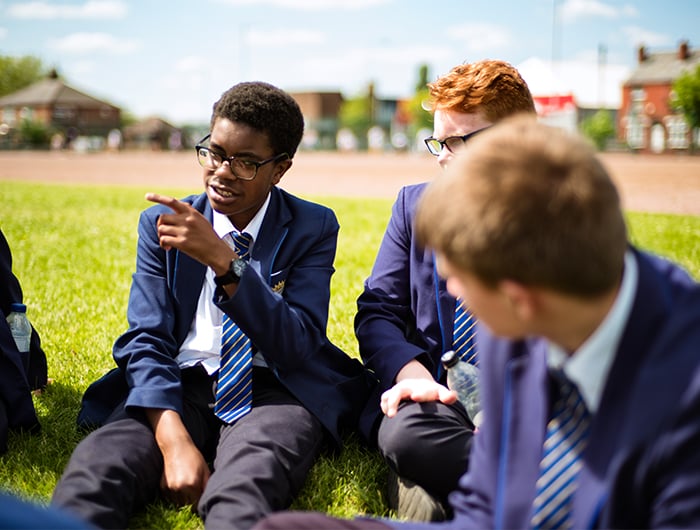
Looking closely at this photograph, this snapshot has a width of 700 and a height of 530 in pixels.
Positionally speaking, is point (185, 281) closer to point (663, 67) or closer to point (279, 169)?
point (279, 169)

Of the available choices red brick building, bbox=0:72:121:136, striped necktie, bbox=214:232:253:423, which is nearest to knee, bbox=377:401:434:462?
striped necktie, bbox=214:232:253:423

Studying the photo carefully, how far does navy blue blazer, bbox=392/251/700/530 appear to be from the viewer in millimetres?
1421

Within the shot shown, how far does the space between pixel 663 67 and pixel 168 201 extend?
7934 centimetres

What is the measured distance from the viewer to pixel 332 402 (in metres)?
3.14

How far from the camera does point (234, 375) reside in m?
2.98

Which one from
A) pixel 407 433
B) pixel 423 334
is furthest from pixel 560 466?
pixel 423 334

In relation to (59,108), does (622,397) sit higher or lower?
lower

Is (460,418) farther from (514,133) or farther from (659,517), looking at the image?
(514,133)

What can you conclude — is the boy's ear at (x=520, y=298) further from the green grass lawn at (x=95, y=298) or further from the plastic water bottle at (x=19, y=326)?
the plastic water bottle at (x=19, y=326)

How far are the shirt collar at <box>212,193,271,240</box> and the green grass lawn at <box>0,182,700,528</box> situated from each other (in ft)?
3.20

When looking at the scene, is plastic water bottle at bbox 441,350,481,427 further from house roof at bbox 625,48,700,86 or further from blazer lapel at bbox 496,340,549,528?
house roof at bbox 625,48,700,86

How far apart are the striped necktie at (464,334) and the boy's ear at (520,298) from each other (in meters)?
1.47

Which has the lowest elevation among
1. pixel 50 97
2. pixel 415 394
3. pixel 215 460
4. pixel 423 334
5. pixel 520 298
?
pixel 215 460

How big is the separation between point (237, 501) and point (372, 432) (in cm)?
89
